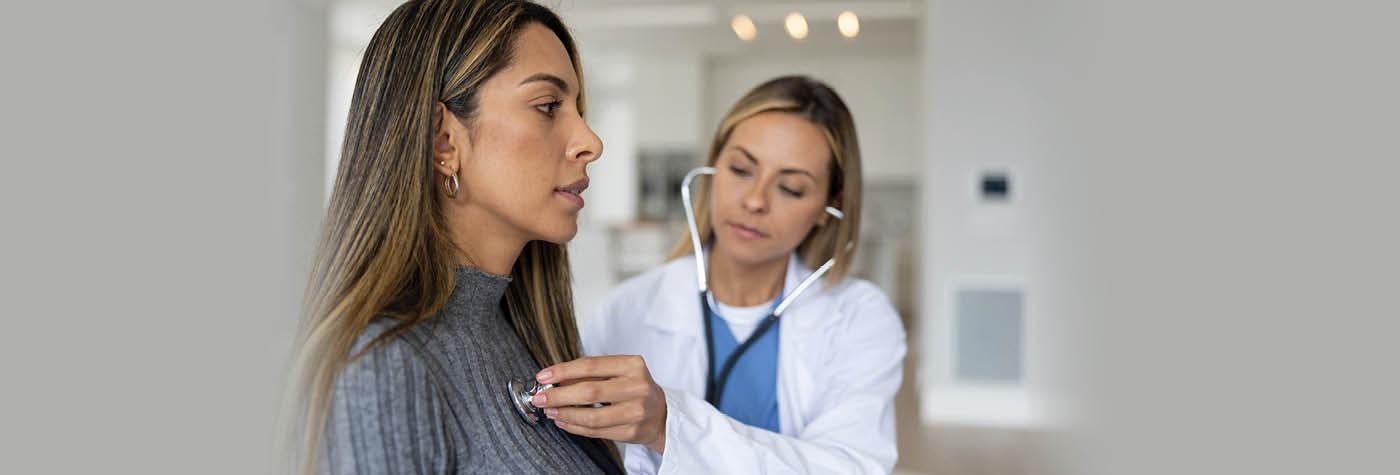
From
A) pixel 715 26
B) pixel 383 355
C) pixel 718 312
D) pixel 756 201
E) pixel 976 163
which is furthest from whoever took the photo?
pixel 715 26

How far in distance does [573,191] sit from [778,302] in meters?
0.72

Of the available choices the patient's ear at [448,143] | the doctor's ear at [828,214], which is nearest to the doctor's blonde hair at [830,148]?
the doctor's ear at [828,214]

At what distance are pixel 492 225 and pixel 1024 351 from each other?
3.56 m

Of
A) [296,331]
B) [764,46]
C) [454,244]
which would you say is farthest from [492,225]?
[764,46]

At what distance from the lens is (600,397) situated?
2.88ft

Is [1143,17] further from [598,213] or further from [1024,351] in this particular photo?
[598,213]

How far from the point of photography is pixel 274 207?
0.64 metres

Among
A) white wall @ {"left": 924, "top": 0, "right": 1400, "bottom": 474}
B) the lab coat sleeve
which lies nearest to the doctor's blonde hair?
the lab coat sleeve

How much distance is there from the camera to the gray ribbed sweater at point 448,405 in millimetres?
737

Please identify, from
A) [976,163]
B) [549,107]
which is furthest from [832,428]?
[976,163]

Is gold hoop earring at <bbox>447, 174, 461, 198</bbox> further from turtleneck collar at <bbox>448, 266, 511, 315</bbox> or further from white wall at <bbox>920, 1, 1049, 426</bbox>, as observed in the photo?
white wall at <bbox>920, 1, 1049, 426</bbox>

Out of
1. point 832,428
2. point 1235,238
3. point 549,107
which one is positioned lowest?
point 832,428

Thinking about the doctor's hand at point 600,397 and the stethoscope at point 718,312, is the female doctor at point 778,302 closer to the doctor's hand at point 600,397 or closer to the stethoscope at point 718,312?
the stethoscope at point 718,312

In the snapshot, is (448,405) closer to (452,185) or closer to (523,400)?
(523,400)
